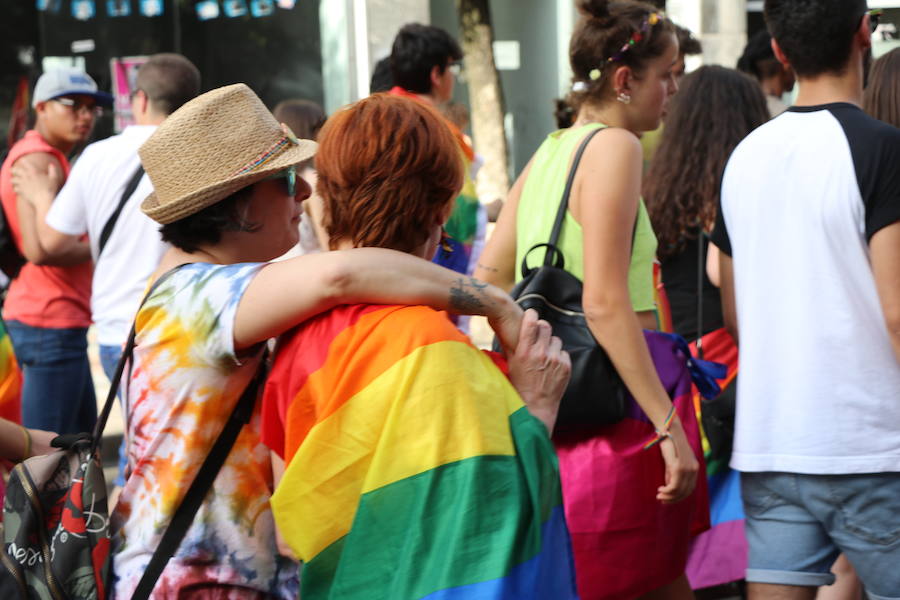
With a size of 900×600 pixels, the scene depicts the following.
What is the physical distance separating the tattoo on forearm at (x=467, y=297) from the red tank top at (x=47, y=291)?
368 cm

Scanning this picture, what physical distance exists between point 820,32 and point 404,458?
1542 mm

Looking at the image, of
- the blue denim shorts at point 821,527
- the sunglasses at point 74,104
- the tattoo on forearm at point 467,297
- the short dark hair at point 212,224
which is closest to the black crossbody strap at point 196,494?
the short dark hair at point 212,224

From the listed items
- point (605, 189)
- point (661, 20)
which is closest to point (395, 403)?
point (605, 189)

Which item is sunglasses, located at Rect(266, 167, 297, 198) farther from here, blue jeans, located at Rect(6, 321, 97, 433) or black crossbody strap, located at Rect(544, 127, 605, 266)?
blue jeans, located at Rect(6, 321, 97, 433)

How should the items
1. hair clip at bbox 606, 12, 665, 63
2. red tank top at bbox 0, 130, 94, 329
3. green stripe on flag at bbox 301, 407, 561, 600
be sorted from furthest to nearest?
red tank top at bbox 0, 130, 94, 329 → hair clip at bbox 606, 12, 665, 63 → green stripe on flag at bbox 301, 407, 561, 600

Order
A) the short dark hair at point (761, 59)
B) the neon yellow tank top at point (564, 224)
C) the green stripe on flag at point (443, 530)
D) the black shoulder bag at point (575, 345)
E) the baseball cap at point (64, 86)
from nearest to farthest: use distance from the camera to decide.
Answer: the green stripe on flag at point (443, 530)
the black shoulder bag at point (575, 345)
the neon yellow tank top at point (564, 224)
the baseball cap at point (64, 86)
the short dark hair at point (761, 59)

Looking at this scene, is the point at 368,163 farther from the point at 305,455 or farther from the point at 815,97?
the point at 815,97

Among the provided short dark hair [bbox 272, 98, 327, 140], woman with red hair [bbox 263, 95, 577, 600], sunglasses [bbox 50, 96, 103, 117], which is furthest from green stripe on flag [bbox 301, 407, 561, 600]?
sunglasses [bbox 50, 96, 103, 117]

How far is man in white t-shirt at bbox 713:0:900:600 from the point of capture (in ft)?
9.21

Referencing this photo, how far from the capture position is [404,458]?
6.81 ft

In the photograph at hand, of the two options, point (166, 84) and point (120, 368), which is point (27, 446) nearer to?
point (120, 368)

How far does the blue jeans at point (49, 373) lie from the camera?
18.2 feet

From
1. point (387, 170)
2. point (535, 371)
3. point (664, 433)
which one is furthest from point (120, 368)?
point (664, 433)

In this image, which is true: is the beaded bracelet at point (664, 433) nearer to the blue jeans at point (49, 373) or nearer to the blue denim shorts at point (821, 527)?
the blue denim shorts at point (821, 527)
